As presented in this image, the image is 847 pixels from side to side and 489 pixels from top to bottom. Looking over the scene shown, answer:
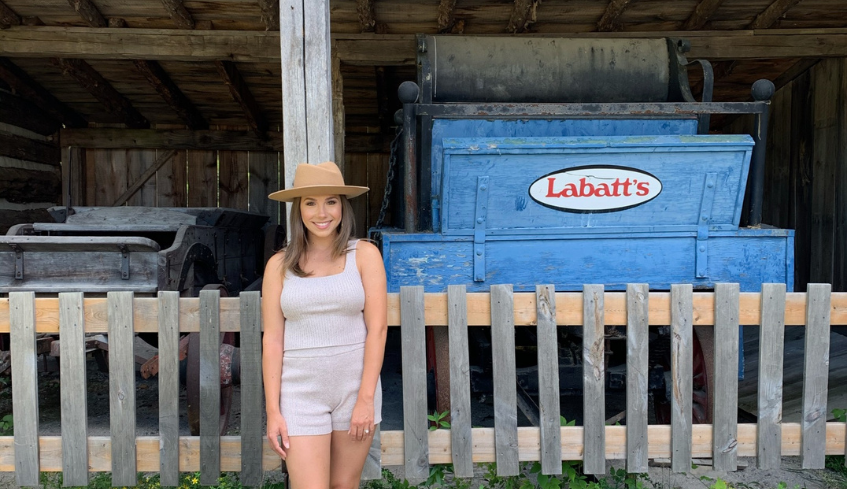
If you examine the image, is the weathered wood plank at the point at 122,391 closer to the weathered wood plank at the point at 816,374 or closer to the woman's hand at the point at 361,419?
the woman's hand at the point at 361,419

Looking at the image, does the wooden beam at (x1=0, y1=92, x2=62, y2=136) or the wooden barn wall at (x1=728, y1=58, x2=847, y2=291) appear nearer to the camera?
the wooden barn wall at (x1=728, y1=58, x2=847, y2=291)

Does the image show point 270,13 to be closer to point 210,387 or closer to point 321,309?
point 210,387

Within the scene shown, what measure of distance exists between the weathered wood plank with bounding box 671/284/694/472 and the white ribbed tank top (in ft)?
5.07

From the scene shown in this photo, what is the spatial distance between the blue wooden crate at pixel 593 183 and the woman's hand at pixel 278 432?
5.77 ft

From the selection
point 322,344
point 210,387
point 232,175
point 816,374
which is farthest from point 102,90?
point 816,374

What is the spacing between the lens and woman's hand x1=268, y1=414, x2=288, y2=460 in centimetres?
229

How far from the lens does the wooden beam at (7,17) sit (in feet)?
20.7

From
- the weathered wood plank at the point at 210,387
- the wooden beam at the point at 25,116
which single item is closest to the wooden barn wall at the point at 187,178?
the wooden beam at the point at 25,116

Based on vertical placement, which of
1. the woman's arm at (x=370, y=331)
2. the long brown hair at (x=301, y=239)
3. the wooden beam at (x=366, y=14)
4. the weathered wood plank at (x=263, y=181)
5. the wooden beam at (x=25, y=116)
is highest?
the wooden beam at (x=366, y=14)

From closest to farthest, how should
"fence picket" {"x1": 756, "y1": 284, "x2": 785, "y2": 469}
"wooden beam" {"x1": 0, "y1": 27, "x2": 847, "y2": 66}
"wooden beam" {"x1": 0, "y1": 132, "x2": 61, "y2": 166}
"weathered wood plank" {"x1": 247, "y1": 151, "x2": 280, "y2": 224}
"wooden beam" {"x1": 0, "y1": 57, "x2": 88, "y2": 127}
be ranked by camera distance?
"fence picket" {"x1": 756, "y1": 284, "x2": 785, "y2": 469} < "wooden beam" {"x1": 0, "y1": 27, "x2": 847, "y2": 66} < "wooden beam" {"x1": 0, "y1": 57, "x2": 88, "y2": 127} < "wooden beam" {"x1": 0, "y1": 132, "x2": 61, "y2": 166} < "weathered wood plank" {"x1": 247, "y1": 151, "x2": 280, "y2": 224}

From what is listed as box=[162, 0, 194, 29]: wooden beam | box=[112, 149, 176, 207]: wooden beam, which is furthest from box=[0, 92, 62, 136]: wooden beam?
box=[162, 0, 194, 29]: wooden beam

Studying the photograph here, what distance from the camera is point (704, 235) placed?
12.5 feet

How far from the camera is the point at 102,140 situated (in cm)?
1010

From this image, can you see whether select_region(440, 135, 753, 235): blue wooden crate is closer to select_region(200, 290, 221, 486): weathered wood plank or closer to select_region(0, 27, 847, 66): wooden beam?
select_region(200, 290, 221, 486): weathered wood plank
